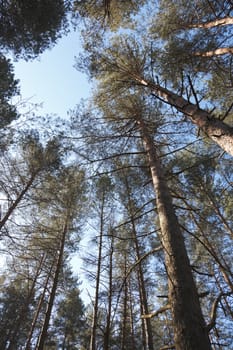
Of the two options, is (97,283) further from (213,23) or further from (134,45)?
(213,23)

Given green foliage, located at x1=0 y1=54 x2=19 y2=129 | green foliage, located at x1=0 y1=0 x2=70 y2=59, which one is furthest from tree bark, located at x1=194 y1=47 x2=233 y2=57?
green foliage, located at x1=0 y1=54 x2=19 y2=129

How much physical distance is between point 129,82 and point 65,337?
20.8m

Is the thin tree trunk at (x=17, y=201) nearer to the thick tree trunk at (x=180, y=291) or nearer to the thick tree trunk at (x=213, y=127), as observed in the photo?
the thick tree trunk at (x=180, y=291)

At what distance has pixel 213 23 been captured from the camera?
612 cm

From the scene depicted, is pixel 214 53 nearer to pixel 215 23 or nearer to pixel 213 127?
pixel 215 23

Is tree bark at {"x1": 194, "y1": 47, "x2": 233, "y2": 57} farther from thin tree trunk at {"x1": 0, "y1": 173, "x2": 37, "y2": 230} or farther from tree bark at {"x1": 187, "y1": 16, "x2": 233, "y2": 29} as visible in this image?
thin tree trunk at {"x1": 0, "y1": 173, "x2": 37, "y2": 230}

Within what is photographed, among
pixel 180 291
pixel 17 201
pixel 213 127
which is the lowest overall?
pixel 180 291

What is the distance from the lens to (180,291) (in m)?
2.30

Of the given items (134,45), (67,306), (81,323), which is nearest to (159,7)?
(134,45)

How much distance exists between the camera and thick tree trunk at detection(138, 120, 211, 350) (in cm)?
190

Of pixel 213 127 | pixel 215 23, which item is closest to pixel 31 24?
pixel 215 23

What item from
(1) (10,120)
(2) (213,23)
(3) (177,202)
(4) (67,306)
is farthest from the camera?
(4) (67,306)

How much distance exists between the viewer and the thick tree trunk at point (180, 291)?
1896 millimetres

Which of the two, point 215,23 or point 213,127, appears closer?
point 213,127
